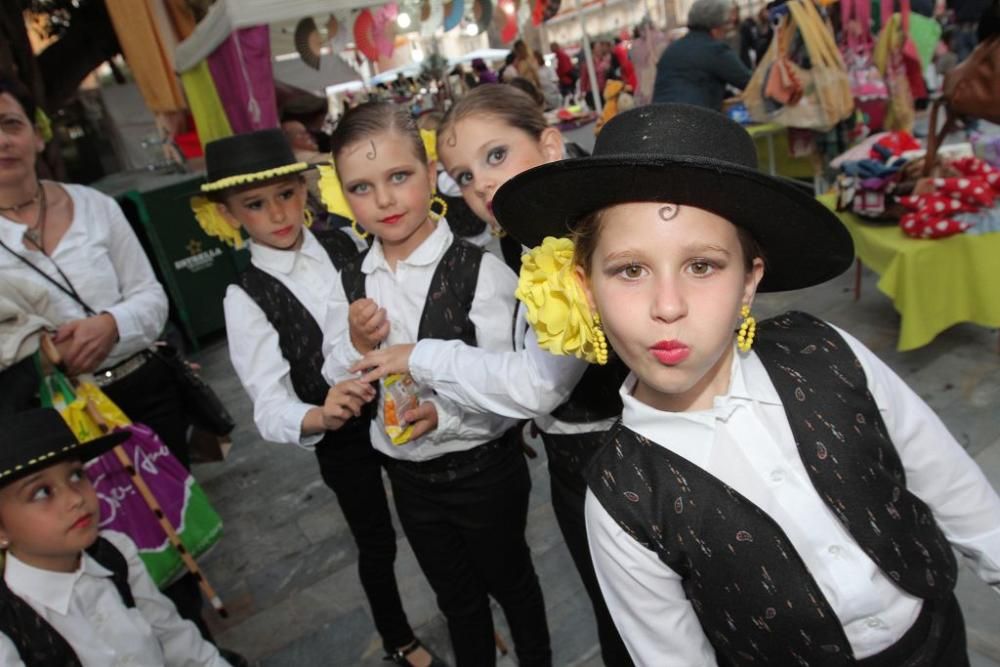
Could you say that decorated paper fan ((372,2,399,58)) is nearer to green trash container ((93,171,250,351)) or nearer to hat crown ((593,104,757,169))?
green trash container ((93,171,250,351))

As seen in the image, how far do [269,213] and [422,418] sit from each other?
0.86 m

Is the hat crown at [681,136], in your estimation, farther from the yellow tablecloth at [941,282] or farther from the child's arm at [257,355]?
the yellow tablecloth at [941,282]

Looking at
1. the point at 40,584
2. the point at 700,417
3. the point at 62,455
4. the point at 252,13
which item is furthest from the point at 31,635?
the point at 252,13

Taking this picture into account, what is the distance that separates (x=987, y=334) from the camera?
12.1 ft

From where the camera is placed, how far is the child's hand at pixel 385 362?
1.59m

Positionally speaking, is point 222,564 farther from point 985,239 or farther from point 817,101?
point 817,101

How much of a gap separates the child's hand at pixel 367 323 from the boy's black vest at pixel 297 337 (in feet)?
1.28

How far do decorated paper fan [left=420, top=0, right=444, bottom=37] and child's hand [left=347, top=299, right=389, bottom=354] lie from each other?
16.6 feet

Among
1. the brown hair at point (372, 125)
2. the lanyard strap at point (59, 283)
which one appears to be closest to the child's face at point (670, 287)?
the brown hair at point (372, 125)

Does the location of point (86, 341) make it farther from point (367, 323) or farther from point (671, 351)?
point (671, 351)

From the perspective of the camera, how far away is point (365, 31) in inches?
209

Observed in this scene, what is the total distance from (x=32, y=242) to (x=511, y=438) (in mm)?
1783

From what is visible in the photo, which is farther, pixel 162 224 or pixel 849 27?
pixel 162 224

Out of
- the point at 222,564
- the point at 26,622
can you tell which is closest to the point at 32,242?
the point at 26,622
